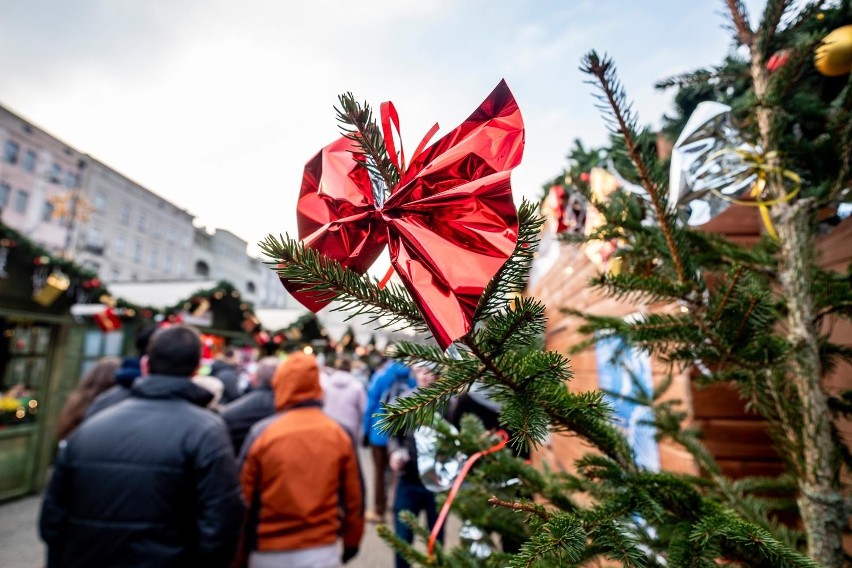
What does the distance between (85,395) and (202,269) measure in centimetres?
4237

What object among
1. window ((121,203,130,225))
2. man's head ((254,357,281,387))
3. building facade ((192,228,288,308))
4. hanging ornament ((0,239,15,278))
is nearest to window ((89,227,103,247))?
window ((121,203,130,225))

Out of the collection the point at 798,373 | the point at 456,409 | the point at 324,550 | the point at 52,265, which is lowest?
the point at 324,550

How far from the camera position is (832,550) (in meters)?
0.93

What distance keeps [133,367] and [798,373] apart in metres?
4.53

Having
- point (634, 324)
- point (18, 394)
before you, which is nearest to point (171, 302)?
point (18, 394)

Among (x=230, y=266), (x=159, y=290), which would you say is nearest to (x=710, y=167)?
(x=159, y=290)

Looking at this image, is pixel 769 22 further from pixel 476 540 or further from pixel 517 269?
pixel 476 540

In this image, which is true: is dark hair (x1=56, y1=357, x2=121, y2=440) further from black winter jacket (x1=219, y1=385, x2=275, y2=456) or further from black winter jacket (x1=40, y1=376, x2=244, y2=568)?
black winter jacket (x1=40, y1=376, x2=244, y2=568)

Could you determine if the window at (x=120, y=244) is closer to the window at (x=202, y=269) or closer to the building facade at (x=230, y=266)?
the building facade at (x=230, y=266)

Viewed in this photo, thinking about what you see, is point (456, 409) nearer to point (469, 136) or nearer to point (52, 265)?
point (469, 136)

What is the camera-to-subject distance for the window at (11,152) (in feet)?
83.6

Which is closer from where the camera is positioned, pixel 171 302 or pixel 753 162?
pixel 753 162

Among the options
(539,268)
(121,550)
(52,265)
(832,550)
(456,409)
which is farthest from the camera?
(539,268)

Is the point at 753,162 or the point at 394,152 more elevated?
the point at 753,162
